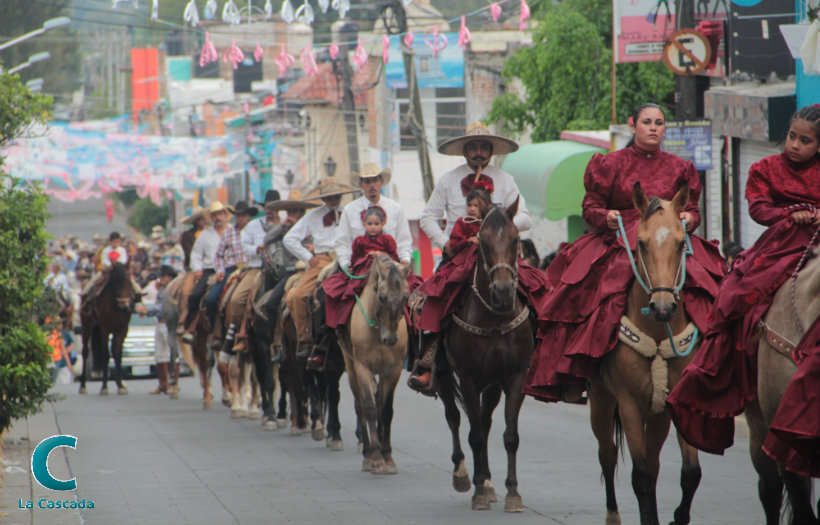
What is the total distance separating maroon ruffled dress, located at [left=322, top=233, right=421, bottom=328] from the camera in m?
12.0

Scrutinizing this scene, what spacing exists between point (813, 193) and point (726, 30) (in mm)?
12686

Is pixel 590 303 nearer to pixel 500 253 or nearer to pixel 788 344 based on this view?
pixel 500 253

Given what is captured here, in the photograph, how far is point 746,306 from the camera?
624 centimetres

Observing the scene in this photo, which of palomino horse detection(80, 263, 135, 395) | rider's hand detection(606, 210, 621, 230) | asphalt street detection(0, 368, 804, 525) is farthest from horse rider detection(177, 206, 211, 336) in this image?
rider's hand detection(606, 210, 621, 230)

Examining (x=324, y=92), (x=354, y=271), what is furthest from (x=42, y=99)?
(x=324, y=92)

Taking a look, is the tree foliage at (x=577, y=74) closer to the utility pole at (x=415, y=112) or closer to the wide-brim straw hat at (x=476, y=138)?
the utility pole at (x=415, y=112)

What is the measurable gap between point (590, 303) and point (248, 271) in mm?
10308

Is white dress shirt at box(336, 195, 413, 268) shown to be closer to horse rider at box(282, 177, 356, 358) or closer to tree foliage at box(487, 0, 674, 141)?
horse rider at box(282, 177, 356, 358)

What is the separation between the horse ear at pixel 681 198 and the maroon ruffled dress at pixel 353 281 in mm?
5067

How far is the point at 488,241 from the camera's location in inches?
352

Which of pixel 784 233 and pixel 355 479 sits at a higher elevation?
pixel 784 233

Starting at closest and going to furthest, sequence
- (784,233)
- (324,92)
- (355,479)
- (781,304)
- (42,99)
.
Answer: (781,304) < (784,233) < (355,479) < (42,99) < (324,92)

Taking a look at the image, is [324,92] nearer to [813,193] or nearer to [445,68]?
[445,68]

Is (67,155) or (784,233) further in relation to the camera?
(67,155)
